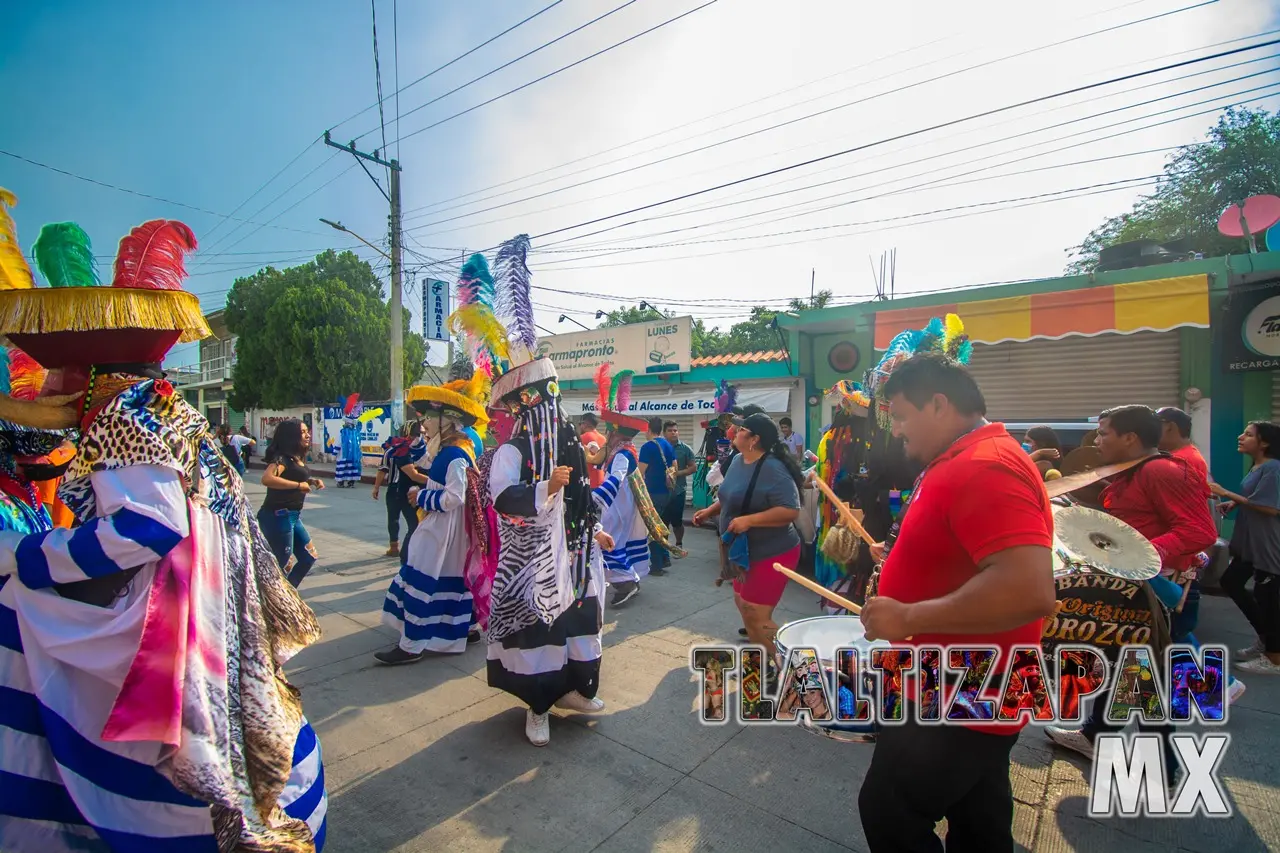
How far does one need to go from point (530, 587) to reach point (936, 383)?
7.12 feet

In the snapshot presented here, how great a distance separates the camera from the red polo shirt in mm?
1526

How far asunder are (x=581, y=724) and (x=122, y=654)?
227cm

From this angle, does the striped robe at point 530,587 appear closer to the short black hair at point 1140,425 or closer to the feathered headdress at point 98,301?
the feathered headdress at point 98,301

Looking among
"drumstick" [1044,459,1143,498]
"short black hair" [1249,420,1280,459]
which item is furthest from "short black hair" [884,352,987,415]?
"short black hair" [1249,420,1280,459]

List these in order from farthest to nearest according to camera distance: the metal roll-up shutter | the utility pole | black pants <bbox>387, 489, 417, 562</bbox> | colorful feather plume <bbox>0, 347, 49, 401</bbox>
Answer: the utility pole < the metal roll-up shutter < black pants <bbox>387, 489, 417, 562</bbox> < colorful feather plume <bbox>0, 347, 49, 401</bbox>

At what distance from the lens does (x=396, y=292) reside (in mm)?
15625

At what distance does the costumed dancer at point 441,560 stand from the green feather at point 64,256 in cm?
249

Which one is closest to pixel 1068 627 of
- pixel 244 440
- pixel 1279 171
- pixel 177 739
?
pixel 177 739

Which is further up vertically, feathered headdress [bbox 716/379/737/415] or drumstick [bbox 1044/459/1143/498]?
feathered headdress [bbox 716/379/737/415]

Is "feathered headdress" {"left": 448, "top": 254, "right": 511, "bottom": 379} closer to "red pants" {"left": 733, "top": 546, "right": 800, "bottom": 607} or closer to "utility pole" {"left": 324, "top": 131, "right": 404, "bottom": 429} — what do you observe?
"red pants" {"left": 733, "top": 546, "right": 800, "bottom": 607}

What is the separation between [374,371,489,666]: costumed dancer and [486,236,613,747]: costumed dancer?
1.14m

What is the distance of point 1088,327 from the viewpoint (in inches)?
310

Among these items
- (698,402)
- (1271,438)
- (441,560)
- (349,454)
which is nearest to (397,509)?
(441,560)

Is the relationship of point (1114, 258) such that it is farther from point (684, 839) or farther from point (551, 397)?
point (684, 839)
